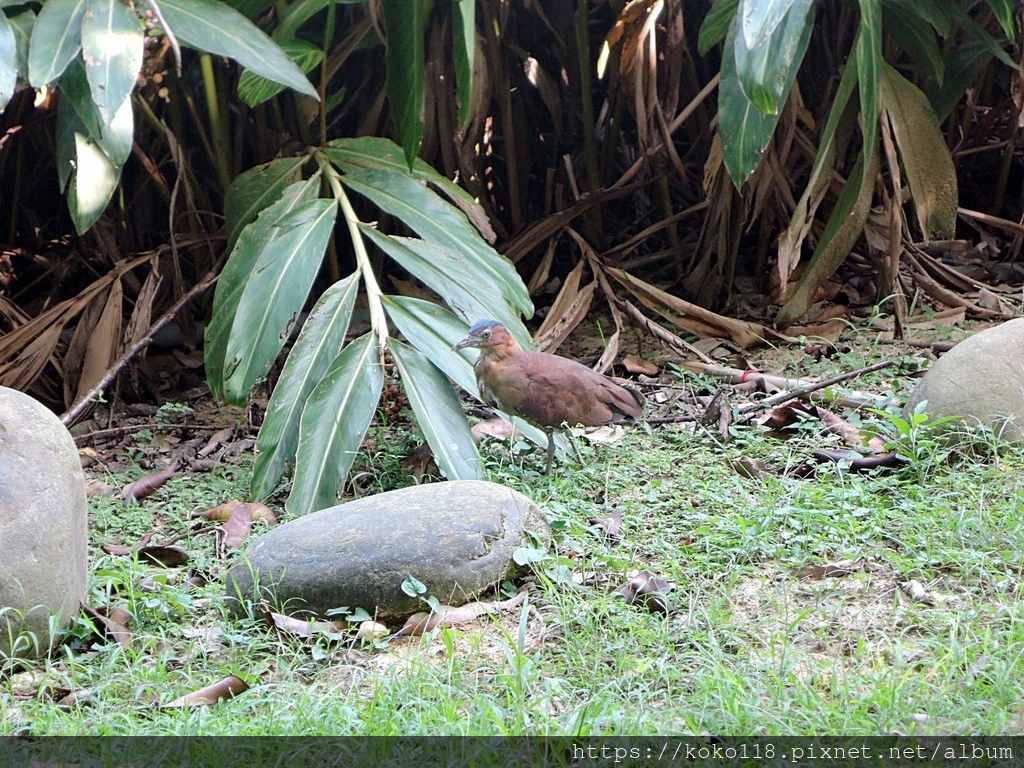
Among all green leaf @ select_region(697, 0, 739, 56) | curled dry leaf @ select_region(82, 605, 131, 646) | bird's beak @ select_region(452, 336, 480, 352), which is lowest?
curled dry leaf @ select_region(82, 605, 131, 646)

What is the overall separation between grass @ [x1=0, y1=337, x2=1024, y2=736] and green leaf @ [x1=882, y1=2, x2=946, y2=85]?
236cm

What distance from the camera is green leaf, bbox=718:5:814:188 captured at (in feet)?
14.6

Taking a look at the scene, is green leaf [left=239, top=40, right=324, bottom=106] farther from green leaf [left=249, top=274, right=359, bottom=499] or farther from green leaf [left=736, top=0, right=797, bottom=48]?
green leaf [left=736, top=0, right=797, bottom=48]

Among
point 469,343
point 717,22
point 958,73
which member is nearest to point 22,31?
point 469,343

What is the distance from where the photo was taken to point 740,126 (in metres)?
4.50

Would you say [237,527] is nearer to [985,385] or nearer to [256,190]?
[256,190]

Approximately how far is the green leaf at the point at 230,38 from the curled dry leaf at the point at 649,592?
2.30m

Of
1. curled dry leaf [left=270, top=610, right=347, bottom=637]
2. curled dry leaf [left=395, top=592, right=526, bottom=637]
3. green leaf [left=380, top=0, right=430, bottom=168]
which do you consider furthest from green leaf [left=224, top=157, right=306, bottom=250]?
curled dry leaf [left=395, top=592, right=526, bottom=637]

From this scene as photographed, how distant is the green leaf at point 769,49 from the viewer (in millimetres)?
3760

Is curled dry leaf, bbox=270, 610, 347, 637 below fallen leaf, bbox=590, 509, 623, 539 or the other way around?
the other way around

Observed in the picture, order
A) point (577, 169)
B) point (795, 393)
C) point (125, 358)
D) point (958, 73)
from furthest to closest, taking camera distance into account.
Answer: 1. point (577, 169)
2. point (958, 73)
3. point (125, 358)
4. point (795, 393)

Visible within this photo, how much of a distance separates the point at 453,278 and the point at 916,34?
2.78 metres

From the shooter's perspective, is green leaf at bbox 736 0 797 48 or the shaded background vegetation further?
the shaded background vegetation

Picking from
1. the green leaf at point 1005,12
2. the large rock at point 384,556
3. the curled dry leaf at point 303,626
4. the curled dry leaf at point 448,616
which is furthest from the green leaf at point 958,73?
the curled dry leaf at point 303,626
